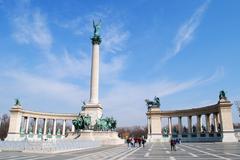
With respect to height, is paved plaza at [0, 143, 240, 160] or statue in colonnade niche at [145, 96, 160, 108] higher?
statue in colonnade niche at [145, 96, 160, 108]

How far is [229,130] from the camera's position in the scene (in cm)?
Answer: 6662

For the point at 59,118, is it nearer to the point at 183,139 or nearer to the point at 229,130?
the point at 183,139

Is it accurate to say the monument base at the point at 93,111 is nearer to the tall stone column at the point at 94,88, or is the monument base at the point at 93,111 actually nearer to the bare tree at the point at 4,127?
the tall stone column at the point at 94,88

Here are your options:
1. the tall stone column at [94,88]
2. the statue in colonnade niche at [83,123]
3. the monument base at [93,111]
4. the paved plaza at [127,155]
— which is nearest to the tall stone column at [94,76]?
the tall stone column at [94,88]

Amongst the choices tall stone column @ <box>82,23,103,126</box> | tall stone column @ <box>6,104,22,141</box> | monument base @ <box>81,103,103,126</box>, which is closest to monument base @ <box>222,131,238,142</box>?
tall stone column @ <box>82,23,103,126</box>

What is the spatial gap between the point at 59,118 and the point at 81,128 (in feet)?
142

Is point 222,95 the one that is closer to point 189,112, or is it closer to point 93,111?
point 189,112

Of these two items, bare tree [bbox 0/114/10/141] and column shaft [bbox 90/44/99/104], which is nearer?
column shaft [bbox 90/44/99/104]

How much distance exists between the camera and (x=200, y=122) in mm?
80062

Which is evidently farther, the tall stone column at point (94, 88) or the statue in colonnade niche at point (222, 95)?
the statue in colonnade niche at point (222, 95)

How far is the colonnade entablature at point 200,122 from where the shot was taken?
67.2 m

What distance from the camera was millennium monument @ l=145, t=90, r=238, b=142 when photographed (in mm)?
67312

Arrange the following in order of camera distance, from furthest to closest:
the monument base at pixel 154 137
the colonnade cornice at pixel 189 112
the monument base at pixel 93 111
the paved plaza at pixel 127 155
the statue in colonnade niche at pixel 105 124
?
the monument base at pixel 154 137
the colonnade cornice at pixel 189 112
the monument base at pixel 93 111
the statue in colonnade niche at pixel 105 124
the paved plaza at pixel 127 155

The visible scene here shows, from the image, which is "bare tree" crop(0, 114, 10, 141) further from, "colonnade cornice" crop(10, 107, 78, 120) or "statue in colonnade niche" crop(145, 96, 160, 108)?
"statue in colonnade niche" crop(145, 96, 160, 108)
